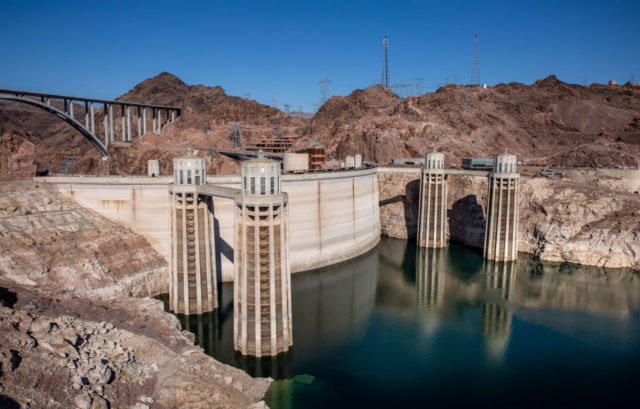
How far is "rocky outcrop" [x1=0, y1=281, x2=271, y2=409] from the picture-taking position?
21609 mm

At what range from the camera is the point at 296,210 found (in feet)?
173

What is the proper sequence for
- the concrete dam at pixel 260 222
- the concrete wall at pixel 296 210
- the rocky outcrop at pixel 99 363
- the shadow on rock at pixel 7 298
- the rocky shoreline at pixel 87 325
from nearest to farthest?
1. the rocky outcrop at pixel 99 363
2. the rocky shoreline at pixel 87 325
3. the shadow on rock at pixel 7 298
4. the concrete dam at pixel 260 222
5. the concrete wall at pixel 296 210

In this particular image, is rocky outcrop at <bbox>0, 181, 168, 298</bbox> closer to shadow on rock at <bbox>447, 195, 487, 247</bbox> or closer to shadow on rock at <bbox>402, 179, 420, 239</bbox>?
shadow on rock at <bbox>402, 179, 420, 239</bbox>

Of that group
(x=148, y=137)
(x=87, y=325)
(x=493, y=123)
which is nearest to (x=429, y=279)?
(x=87, y=325)

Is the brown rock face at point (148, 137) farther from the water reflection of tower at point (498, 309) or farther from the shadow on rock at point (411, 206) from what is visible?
the water reflection of tower at point (498, 309)

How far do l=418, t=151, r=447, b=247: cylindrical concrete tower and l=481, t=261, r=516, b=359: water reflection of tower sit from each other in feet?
34.5

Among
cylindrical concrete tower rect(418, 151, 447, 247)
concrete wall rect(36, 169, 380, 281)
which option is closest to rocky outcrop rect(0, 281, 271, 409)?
concrete wall rect(36, 169, 380, 281)

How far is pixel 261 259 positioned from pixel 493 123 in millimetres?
91309

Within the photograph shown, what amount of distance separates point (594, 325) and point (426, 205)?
100 ft

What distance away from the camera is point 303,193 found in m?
53.3

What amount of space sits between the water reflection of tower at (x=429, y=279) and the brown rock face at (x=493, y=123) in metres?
28.5

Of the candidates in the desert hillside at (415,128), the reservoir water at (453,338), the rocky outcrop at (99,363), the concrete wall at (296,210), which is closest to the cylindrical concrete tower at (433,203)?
the concrete wall at (296,210)

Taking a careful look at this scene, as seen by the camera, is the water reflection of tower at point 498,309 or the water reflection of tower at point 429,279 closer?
the water reflection of tower at point 498,309

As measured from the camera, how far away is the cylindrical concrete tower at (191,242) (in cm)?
3862
